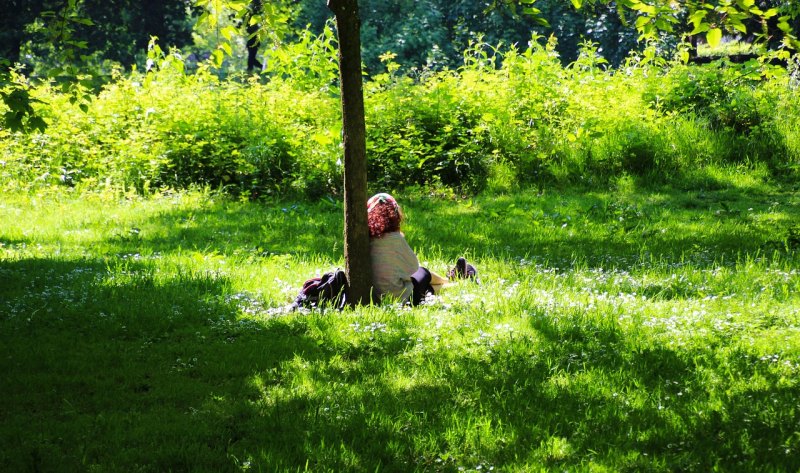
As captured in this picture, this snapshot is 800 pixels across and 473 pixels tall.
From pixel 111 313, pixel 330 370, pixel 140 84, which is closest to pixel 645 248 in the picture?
pixel 330 370

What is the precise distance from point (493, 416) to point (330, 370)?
1206 millimetres

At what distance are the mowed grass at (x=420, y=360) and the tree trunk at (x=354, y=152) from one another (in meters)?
0.33

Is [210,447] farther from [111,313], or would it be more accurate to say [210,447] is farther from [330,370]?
[111,313]

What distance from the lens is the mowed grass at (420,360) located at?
11.8 feet

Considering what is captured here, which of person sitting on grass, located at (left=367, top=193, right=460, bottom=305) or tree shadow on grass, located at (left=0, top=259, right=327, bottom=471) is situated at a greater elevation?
person sitting on grass, located at (left=367, top=193, right=460, bottom=305)

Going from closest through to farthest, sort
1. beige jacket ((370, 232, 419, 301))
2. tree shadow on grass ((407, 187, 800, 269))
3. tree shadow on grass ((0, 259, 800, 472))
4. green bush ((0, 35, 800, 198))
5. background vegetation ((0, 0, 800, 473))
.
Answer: tree shadow on grass ((0, 259, 800, 472)), background vegetation ((0, 0, 800, 473)), beige jacket ((370, 232, 419, 301)), tree shadow on grass ((407, 187, 800, 269)), green bush ((0, 35, 800, 198))

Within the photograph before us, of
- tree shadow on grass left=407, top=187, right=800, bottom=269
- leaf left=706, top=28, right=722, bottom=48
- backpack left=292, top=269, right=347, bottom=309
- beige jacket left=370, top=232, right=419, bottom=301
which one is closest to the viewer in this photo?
leaf left=706, top=28, right=722, bottom=48

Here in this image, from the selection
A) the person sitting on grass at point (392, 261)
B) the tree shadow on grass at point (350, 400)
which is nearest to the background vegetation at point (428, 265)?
the tree shadow on grass at point (350, 400)

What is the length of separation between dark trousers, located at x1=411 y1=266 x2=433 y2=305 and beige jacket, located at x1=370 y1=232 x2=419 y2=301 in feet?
0.13

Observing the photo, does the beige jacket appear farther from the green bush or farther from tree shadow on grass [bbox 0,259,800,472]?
the green bush

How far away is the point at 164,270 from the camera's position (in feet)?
24.7

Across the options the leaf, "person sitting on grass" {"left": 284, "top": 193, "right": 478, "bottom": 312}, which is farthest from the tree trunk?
the leaf

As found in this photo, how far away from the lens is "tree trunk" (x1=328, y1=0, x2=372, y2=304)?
5617 mm

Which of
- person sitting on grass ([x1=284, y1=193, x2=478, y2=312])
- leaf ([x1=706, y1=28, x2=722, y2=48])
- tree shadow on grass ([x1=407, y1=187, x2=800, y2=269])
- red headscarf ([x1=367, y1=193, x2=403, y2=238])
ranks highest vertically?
leaf ([x1=706, y1=28, x2=722, y2=48])
